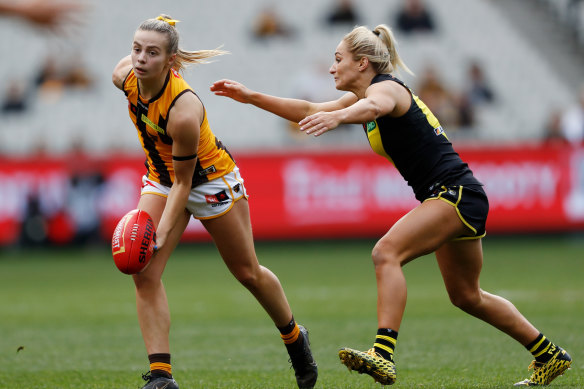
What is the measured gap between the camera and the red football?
5664 millimetres

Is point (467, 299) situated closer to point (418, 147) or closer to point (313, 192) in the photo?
point (418, 147)

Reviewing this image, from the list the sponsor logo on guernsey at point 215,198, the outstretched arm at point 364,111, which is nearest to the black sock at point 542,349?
the outstretched arm at point 364,111

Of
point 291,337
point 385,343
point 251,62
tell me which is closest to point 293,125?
point 251,62

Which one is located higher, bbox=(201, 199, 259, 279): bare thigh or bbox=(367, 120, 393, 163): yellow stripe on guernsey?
bbox=(367, 120, 393, 163): yellow stripe on guernsey

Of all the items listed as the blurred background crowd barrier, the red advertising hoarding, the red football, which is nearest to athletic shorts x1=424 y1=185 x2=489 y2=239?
the red football

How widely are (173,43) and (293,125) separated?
13585 mm

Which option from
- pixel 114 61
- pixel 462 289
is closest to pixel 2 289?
pixel 462 289

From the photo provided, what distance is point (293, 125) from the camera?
19.4 m

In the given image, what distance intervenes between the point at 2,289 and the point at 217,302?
3518mm

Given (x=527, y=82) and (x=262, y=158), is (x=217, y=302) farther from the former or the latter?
(x=527, y=82)

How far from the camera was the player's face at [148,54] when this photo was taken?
570 centimetres

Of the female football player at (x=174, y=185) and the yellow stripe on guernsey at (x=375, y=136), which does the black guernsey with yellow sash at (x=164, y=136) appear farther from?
the yellow stripe on guernsey at (x=375, y=136)

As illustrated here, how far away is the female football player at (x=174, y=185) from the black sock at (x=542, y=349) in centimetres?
148

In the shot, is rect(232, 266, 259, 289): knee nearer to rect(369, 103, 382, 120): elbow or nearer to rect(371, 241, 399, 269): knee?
rect(371, 241, 399, 269): knee
